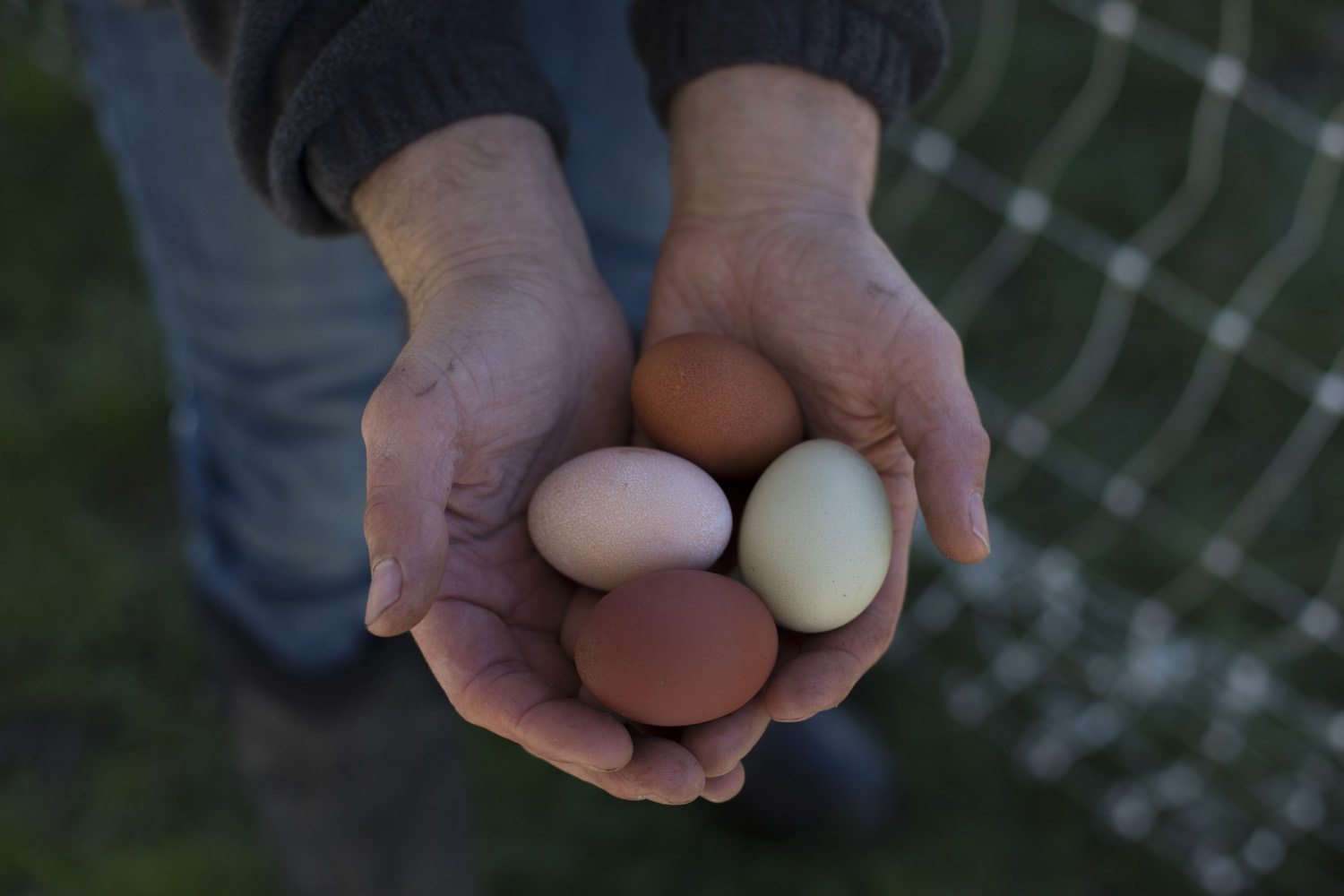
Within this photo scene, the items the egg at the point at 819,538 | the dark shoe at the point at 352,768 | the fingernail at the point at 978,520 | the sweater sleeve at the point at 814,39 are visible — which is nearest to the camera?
the fingernail at the point at 978,520

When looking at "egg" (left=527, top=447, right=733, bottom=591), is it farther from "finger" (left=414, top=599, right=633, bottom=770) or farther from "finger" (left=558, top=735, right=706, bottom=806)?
"finger" (left=558, top=735, right=706, bottom=806)

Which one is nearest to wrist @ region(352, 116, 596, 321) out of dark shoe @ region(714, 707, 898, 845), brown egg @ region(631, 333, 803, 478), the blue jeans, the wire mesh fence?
brown egg @ region(631, 333, 803, 478)

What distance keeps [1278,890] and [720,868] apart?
95cm

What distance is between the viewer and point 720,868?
2.14 meters

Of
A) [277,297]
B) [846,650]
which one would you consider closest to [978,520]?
[846,650]

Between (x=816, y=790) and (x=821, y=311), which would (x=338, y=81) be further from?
(x=816, y=790)

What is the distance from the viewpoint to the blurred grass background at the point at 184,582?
2.14m

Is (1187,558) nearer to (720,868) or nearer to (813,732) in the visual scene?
(813,732)

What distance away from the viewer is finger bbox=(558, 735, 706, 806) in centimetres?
108

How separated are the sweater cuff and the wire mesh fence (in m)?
1.42

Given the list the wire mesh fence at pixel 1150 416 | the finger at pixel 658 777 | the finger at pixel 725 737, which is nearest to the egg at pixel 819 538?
the finger at pixel 725 737

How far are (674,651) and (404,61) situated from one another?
27.5 inches

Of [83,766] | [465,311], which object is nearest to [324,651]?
[83,766]

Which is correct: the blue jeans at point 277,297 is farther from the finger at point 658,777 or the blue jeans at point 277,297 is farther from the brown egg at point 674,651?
the finger at point 658,777
